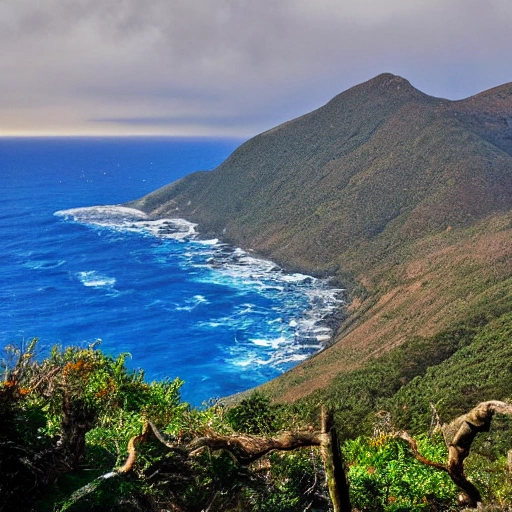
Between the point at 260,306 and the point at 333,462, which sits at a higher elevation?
the point at 260,306

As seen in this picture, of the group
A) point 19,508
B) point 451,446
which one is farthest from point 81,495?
point 451,446

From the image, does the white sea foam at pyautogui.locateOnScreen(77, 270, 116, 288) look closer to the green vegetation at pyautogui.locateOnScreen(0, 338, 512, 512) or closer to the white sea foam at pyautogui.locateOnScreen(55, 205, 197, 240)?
the white sea foam at pyautogui.locateOnScreen(55, 205, 197, 240)

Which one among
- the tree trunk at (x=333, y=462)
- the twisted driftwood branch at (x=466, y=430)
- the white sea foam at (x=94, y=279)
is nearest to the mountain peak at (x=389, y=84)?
the white sea foam at (x=94, y=279)

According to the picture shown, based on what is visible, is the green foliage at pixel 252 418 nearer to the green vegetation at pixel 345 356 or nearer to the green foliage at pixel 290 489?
the green vegetation at pixel 345 356

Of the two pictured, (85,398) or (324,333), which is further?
(324,333)

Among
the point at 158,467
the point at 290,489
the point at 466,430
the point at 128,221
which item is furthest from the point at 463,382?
the point at 128,221

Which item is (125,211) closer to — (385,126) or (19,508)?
(385,126)

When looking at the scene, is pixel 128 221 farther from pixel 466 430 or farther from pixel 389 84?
pixel 466 430

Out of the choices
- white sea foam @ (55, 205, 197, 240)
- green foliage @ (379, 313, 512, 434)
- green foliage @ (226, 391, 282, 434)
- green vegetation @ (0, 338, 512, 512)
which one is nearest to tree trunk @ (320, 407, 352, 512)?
green vegetation @ (0, 338, 512, 512)
